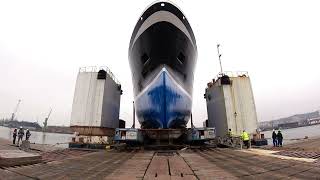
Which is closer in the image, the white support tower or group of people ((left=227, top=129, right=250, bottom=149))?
group of people ((left=227, top=129, right=250, bottom=149))

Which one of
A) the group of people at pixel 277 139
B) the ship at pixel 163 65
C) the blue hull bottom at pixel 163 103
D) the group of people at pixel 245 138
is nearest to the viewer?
the blue hull bottom at pixel 163 103

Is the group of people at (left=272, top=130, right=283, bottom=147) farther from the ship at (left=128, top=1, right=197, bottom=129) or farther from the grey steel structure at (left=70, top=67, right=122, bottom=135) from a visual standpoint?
the grey steel structure at (left=70, top=67, right=122, bottom=135)

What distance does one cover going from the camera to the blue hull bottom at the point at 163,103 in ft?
42.8

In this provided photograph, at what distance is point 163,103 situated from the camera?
42.5 feet

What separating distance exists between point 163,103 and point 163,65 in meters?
2.52

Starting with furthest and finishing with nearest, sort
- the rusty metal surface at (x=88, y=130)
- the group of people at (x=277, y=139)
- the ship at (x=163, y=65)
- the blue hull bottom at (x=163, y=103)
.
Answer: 1. the group of people at (x=277, y=139)
2. the rusty metal surface at (x=88, y=130)
3. the ship at (x=163, y=65)
4. the blue hull bottom at (x=163, y=103)

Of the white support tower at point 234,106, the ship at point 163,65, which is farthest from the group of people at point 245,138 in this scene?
the ship at point 163,65

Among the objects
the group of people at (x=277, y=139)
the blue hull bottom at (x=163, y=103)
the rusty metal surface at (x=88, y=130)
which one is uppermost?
the blue hull bottom at (x=163, y=103)

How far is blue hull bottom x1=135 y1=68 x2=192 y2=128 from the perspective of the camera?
13.0 metres

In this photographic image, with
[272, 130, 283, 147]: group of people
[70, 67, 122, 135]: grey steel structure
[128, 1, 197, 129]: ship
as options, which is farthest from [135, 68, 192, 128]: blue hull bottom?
[272, 130, 283, 147]: group of people

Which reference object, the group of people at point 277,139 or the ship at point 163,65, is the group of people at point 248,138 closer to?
the group of people at point 277,139

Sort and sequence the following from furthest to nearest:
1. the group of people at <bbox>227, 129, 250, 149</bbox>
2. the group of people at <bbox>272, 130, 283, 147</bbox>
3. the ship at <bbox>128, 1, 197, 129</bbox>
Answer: the group of people at <bbox>272, 130, 283, 147</bbox>, the group of people at <bbox>227, 129, 250, 149</bbox>, the ship at <bbox>128, 1, 197, 129</bbox>

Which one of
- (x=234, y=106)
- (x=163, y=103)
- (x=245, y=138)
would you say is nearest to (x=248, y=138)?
(x=245, y=138)

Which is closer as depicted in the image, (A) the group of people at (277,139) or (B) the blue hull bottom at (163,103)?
(B) the blue hull bottom at (163,103)
